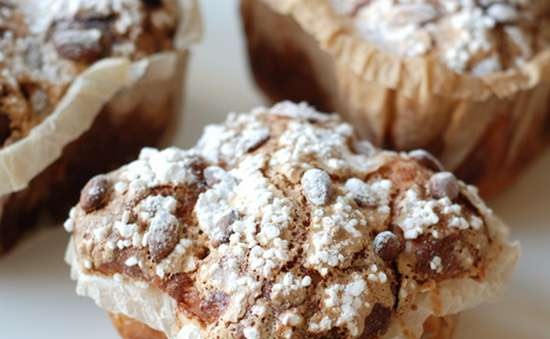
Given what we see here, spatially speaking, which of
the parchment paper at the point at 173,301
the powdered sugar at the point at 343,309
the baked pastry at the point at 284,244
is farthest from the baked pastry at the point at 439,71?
the powdered sugar at the point at 343,309

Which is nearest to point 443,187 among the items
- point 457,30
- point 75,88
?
point 457,30

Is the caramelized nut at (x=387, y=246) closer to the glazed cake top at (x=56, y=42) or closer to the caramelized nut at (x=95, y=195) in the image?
the caramelized nut at (x=95, y=195)

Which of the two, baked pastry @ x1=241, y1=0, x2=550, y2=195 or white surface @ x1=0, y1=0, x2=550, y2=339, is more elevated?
baked pastry @ x1=241, y1=0, x2=550, y2=195

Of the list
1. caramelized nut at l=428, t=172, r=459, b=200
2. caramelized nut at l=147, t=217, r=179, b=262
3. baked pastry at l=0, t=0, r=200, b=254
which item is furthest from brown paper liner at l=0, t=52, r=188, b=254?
caramelized nut at l=428, t=172, r=459, b=200

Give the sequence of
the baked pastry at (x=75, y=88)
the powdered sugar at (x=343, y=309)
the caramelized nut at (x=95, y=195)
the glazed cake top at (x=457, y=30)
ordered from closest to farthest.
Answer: the powdered sugar at (x=343, y=309), the caramelized nut at (x=95, y=195), the baked pastry at (x=75, y=88), the glazed cake top at (x=457, y=30)

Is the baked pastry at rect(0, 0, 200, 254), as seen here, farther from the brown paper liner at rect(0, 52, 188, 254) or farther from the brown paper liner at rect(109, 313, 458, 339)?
the brown paper liner at rect(109, 313, 458, 339)

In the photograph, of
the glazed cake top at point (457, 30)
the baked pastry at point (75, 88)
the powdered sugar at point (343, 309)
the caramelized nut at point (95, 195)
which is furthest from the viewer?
the glazed cake top at point (457, 30)
